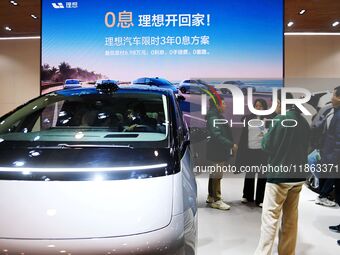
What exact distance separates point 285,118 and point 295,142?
204 millimetres

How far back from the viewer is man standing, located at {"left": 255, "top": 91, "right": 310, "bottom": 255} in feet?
8.41

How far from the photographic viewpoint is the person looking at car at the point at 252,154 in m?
4.54

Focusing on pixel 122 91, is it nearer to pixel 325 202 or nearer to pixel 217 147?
pixel 217 147

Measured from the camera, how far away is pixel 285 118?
255cm

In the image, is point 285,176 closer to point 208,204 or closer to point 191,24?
point 208,204

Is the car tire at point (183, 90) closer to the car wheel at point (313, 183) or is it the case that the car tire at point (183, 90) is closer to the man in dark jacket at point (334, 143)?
the man in dark jacket at point (334, 143)

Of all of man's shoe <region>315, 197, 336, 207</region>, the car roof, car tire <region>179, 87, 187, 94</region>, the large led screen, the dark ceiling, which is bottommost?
man's shoe <region>315, 197, 336, 207</region>

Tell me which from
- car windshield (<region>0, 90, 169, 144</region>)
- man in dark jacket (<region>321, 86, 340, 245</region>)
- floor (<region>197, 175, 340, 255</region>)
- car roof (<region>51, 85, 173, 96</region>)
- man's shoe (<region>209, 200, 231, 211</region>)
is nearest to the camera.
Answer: car windshield (<region>0, 90, 169, 144</region>)

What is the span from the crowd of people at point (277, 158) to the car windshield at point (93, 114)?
3.18ft

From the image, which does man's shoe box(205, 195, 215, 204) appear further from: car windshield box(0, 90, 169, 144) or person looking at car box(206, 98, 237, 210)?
car windshield box(0, 90, 169, 144)

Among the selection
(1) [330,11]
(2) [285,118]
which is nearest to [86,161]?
(2) [285,118]

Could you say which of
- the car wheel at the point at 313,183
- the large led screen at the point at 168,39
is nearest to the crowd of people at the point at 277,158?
the car wheel at the point at 313,183

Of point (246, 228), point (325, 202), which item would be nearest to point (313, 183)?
point (325, 202)

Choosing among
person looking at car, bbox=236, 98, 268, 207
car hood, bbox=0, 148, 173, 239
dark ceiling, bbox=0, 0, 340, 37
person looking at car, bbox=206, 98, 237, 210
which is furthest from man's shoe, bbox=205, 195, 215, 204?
dark ceiling, bbox=0, 0, 340, 37
